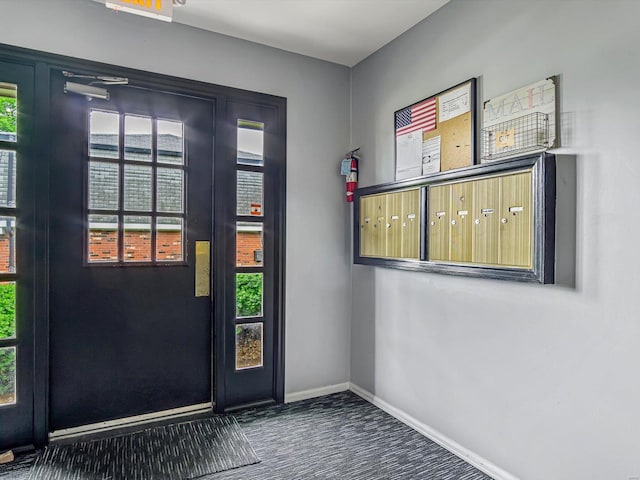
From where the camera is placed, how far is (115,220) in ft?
8.13

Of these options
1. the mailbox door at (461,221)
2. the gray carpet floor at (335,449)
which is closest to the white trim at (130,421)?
the gray carpet floor at (335,449)

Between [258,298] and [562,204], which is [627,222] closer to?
[562,204]

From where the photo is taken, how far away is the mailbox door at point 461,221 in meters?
2.11

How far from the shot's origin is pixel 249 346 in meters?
2.88

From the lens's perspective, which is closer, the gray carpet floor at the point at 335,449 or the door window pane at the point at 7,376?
the gray carpet floor at the point at 335,449

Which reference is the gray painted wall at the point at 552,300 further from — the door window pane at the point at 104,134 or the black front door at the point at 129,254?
the door window pane at the point at 104,134

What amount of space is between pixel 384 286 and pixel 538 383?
47.7 inches

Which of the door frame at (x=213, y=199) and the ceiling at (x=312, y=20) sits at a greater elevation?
the ceiling at (x=312, y=20)

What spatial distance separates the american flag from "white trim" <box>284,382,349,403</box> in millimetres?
1994

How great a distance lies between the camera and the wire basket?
1807 mm

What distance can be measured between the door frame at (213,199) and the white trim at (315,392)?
2.9 inches

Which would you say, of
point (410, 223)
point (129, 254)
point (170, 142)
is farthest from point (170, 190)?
point (410, 223)

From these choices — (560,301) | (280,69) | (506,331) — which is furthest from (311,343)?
(280,69)

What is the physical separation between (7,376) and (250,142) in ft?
6.74
